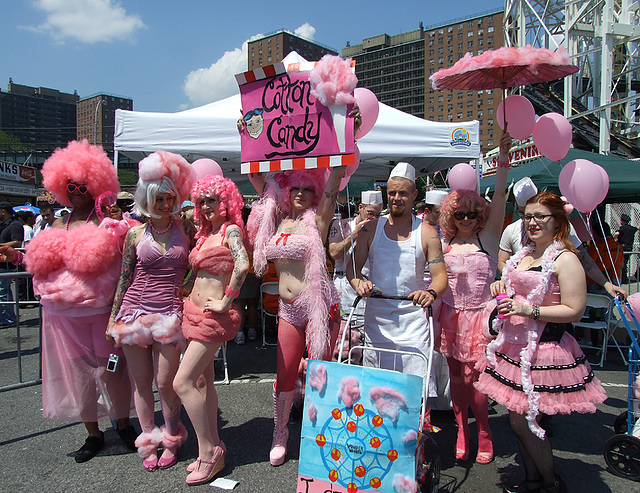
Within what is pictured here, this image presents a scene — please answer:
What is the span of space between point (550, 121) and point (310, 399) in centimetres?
302

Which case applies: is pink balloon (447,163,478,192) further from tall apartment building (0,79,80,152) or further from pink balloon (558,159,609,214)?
tall apartment building (0,79,80,152)

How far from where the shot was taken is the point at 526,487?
2.59 m

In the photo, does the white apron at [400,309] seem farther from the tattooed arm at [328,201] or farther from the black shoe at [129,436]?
the black shoe at [129,436]

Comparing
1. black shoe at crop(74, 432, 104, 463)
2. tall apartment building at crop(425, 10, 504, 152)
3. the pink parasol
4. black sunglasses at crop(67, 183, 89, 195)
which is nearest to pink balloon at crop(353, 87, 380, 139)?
the pink parasol

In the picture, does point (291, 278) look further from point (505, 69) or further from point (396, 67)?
point (396, 67)

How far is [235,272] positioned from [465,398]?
73.7 inches

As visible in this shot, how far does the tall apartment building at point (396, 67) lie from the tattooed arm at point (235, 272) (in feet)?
446

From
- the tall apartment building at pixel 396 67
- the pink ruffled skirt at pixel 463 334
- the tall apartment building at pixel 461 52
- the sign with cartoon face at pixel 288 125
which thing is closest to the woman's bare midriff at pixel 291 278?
the sign with cartoon face at pixel 288 125

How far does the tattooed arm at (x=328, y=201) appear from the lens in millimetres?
2969

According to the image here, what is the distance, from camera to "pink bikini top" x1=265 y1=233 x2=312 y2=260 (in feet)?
9.52

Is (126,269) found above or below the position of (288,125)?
below

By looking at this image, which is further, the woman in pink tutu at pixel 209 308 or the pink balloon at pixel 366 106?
the pink balloon at pixel 366 106

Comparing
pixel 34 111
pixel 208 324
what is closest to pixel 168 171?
pixel 208 324

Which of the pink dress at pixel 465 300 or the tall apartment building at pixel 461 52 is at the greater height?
the tall apartment building at pixel 461 52
